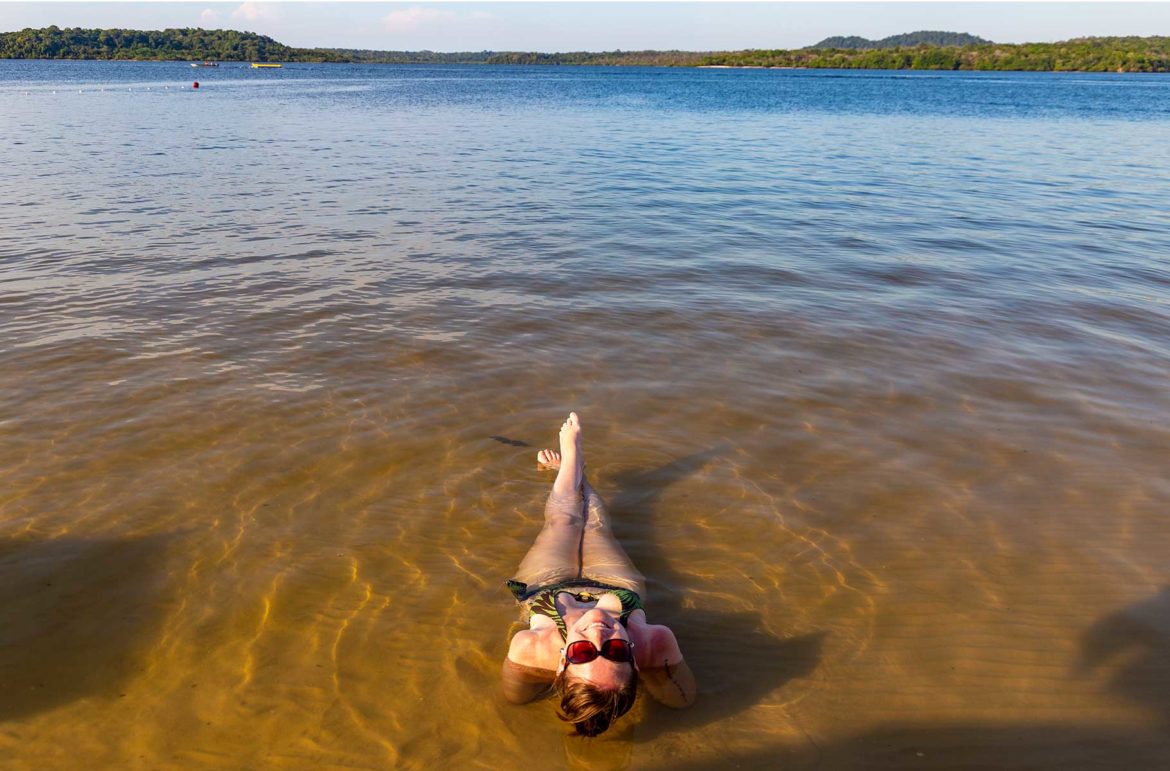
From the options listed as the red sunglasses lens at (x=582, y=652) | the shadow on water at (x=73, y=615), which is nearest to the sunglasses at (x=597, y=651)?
the red sunglasses lens at (x=582, y=652)

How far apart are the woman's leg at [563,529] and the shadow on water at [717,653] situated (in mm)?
539

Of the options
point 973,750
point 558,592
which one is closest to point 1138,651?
point 973,750

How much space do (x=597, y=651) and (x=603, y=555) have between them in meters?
1.42

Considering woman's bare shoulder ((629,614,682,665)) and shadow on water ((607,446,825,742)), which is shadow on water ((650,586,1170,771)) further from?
woman's bare shoulder ((629,614,682,665))

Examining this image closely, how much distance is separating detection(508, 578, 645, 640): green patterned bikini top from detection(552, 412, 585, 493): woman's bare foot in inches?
42.2

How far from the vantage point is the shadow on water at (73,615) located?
4.51 m

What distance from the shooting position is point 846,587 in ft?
17.9

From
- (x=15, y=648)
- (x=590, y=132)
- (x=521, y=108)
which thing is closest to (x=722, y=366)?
(x=15, y=648)

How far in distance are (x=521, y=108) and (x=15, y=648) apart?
175ft

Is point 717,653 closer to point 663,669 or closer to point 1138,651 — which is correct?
point 663,669

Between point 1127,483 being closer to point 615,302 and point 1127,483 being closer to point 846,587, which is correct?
point 846,587

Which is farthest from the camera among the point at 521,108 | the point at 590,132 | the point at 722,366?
the point at 521,108

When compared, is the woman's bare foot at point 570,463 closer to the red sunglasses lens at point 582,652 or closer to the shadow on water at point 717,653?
the shadow on water at point 717,653

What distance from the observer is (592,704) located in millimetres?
4094
